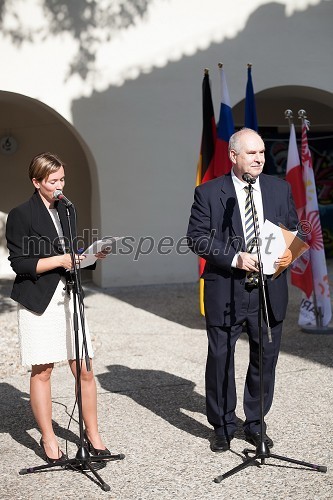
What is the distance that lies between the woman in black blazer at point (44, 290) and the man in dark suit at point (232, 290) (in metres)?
0.67

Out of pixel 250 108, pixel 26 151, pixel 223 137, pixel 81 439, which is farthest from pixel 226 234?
pixel 26 151

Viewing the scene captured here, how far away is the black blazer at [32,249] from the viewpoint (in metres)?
4.14

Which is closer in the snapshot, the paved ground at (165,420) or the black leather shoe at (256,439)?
the paved ground at (165,420)

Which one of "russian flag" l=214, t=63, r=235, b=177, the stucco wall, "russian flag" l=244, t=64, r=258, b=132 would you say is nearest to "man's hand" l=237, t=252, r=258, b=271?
"russian flag" l=214, t=63, r=235, b=177

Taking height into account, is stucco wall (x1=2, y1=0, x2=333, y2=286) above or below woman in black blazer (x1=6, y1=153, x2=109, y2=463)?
above

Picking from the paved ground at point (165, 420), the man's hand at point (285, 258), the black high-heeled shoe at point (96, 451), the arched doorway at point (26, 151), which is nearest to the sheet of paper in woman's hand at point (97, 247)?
the man's hand at point (285, 258)

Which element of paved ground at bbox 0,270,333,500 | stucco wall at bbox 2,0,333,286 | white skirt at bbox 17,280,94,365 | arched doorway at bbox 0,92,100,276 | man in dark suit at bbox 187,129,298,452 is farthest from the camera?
arched doorway at bbox 0,92,100,276

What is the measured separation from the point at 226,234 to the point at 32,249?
43.9 inches

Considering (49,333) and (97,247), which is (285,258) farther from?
(49,333)

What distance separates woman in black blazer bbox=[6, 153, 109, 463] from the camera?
4.14 metres

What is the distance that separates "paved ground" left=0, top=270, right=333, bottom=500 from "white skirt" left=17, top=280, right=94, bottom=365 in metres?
0.64

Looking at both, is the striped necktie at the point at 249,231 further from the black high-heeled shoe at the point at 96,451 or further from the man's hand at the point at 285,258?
the black high-heeled shoe at the point at 96,451

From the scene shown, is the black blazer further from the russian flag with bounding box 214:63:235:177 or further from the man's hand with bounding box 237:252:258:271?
the russian flag with bounding box 214:63:235:177

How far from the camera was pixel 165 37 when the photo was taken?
1097cm
